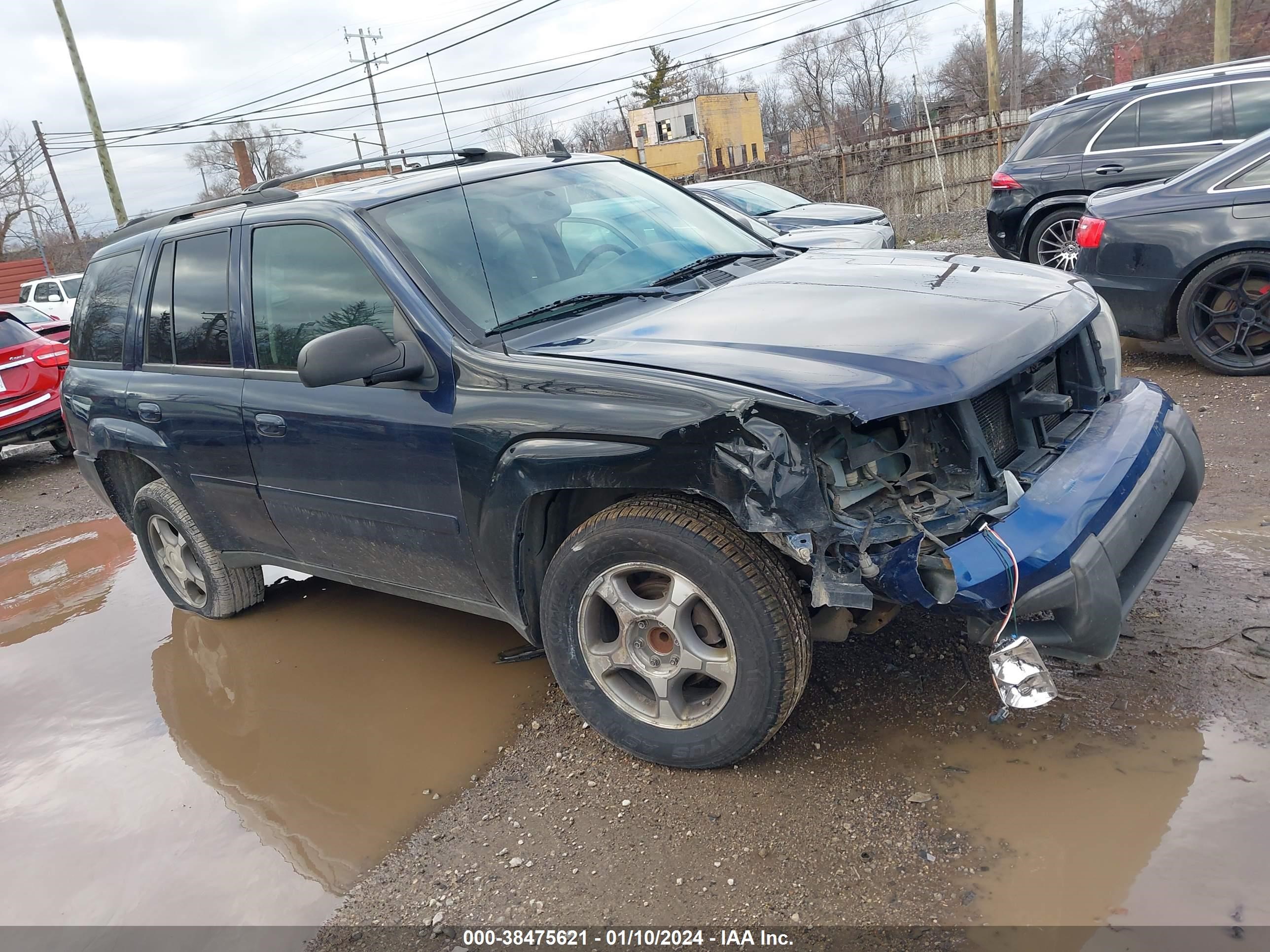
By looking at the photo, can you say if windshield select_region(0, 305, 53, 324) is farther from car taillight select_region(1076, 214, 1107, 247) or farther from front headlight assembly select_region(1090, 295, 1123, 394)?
front headlight assembly select_region(1090, 295, 1123, 394)

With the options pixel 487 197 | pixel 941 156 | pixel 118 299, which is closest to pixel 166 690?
pixel 118 299

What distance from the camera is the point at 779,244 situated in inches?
174

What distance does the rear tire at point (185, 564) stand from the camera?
4.59 meters

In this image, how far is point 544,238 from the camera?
3.57 meters

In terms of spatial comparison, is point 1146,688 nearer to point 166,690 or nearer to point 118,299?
point 166,690

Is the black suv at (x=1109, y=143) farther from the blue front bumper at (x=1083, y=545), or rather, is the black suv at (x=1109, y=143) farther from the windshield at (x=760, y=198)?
the blue front bumper at (x=1083, y=545)

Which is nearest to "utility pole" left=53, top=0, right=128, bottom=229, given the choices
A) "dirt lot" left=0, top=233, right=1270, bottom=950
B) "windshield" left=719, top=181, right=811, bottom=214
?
"windshield" left=719, top=181, right=811, bottom=214

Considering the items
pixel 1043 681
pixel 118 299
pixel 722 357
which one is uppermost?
pixel 118 299

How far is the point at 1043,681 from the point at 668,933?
115cm

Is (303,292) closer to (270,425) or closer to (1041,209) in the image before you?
(270,425)

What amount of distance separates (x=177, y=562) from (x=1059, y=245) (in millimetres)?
8267

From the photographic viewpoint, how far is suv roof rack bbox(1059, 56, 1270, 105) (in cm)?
824

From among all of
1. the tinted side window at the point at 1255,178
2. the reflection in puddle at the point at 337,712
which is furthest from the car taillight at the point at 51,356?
the tinted side window at the point at 1255,178

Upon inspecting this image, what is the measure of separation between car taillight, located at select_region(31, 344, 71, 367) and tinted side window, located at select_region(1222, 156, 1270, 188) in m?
10.0
